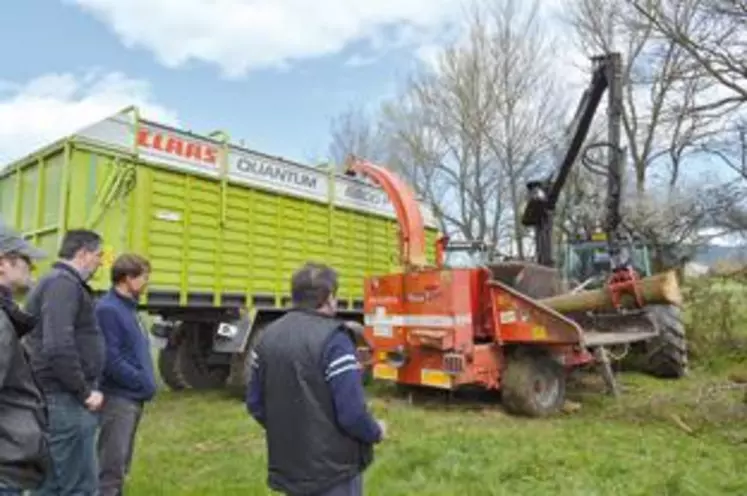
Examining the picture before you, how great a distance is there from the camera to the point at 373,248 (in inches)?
467

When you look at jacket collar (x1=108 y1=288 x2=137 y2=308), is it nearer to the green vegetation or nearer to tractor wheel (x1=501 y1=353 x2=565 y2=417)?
the green vegetation

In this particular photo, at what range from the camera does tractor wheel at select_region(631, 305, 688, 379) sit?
10.5 metres

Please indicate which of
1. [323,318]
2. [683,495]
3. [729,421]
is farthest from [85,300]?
[729,421]

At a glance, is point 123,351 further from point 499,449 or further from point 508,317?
point 508,317

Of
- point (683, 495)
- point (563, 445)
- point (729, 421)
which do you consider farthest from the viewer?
point (729, 421)

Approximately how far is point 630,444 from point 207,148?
560 centimetres

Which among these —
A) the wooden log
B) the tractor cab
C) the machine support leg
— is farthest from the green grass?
the tractor cab

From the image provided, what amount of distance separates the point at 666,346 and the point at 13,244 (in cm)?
929

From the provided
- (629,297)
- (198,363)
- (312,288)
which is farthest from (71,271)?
(198,363)

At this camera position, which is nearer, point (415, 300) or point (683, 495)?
point (683, 495)

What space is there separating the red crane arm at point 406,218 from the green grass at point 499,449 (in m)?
1.79

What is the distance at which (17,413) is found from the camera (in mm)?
2684

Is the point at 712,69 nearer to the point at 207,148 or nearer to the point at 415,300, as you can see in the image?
the point at 415,300

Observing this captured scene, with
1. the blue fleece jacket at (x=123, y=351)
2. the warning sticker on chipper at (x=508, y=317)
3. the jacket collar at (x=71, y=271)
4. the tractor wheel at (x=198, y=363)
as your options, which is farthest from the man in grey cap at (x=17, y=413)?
the tractor wheel at (x=198, y=363)
